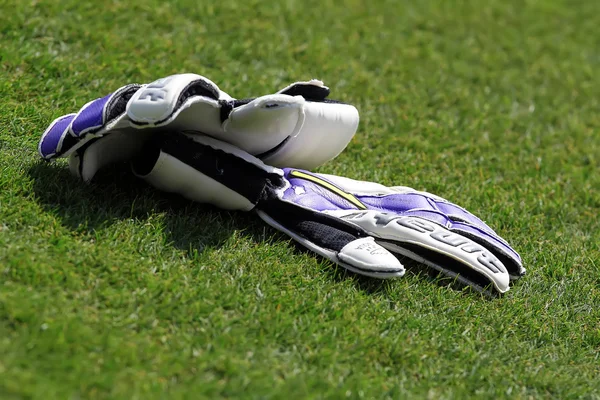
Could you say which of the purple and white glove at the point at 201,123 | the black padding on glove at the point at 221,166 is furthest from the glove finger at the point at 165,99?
the black padding on glove at the point at 221,166

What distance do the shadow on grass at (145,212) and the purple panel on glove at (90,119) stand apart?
0.29 meters

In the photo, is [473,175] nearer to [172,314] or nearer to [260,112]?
[260,112]

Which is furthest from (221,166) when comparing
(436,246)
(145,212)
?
(436,246)

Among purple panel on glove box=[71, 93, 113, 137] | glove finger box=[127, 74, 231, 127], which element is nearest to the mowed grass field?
purple panel on glove box=[71, 93, 113, 137]

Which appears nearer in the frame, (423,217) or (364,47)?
(423,217)

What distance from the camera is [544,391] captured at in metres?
3.01

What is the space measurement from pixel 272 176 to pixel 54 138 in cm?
96

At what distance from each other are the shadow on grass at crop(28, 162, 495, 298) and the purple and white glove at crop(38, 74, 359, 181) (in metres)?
0.09

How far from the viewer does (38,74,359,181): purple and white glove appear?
123 inches

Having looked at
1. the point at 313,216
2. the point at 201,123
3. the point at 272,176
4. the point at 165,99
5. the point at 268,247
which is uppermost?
the point at 165,99

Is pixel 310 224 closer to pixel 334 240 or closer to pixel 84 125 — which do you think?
pixel 334 240

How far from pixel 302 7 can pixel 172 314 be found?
418 cm

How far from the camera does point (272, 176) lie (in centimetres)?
350

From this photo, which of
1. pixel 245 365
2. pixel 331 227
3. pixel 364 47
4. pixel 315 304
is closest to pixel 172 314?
pixel 245 365
